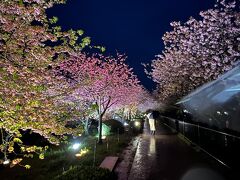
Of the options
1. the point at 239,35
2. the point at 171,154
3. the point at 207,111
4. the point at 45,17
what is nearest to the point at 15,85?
the point at 45,17

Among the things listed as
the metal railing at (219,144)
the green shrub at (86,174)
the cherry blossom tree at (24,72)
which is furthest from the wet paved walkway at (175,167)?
the cherry blossom tree at (24,72)

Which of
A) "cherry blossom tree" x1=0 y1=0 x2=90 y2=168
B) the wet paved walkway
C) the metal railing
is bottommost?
the wet paved walkway

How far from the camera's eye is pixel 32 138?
93.8 ft

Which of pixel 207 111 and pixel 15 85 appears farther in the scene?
pixel 207 111

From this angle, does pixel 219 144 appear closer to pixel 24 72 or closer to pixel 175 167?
pixel 175 167

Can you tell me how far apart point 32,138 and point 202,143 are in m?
18.0

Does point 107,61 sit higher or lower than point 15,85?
higher

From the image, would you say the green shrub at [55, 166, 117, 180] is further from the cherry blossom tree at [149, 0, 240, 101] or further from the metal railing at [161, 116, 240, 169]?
the cherry blossom tree at [149, 0, 240, 101]

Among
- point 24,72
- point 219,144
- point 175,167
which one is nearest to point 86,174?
point 24,72

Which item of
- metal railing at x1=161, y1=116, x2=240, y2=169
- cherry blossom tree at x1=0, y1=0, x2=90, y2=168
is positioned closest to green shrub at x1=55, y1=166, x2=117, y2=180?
cherry blossom tree at x1=0, y1=0, x2=90, y2=168

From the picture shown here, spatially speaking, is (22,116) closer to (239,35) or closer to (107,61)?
(239,35)

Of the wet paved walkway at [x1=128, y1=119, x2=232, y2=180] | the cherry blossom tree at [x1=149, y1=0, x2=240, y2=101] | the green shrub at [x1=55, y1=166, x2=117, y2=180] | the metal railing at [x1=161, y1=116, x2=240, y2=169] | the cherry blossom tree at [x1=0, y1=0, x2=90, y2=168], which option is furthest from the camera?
the cherry blossom tree at [x1=149, y1=0, x2=240, y2=101]

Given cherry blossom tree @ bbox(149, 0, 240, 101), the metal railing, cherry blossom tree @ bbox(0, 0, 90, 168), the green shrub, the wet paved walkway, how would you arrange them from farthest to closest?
cherry blossom tree @ bbox(149, 0, 240, 101)
the wet paved walkway
the metal railing
the green shrub
cherry blossom tree @ bbox(0, 0, 90, 168)

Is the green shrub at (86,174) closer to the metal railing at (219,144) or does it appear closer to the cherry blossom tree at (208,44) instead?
the metal railing at (219,144)
